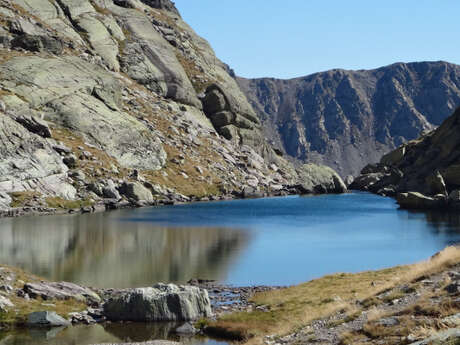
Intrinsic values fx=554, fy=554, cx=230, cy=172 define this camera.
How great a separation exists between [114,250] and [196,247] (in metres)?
11.4

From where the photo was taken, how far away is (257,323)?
37625 millimetres

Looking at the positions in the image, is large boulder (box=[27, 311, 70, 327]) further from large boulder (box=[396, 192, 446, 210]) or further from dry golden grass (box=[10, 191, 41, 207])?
large boulder (box=[396, 192, 446, 210])

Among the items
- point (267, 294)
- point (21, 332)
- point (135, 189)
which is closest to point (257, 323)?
point (267, 294)

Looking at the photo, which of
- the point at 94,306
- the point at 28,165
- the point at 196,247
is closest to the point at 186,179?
the point at 28,165

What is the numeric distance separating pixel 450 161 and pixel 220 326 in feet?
524

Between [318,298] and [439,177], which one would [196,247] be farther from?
[439,177]

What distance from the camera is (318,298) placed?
43.2m

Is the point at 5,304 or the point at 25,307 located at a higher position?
the point at 5,304

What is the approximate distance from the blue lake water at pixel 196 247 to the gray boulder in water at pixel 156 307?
1402 mm

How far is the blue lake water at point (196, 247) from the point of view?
5503cm

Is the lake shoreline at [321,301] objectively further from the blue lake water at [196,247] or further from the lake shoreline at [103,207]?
the lake shoreline at [103,207]

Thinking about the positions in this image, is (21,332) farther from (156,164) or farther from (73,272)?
(156,164)

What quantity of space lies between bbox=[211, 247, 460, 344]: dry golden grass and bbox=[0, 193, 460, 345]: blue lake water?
4.08 meters

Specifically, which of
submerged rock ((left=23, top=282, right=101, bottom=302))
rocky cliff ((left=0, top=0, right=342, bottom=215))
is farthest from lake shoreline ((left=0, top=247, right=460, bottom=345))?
rocky cliff ((left=0, top=0, right=342, bottom=215))
